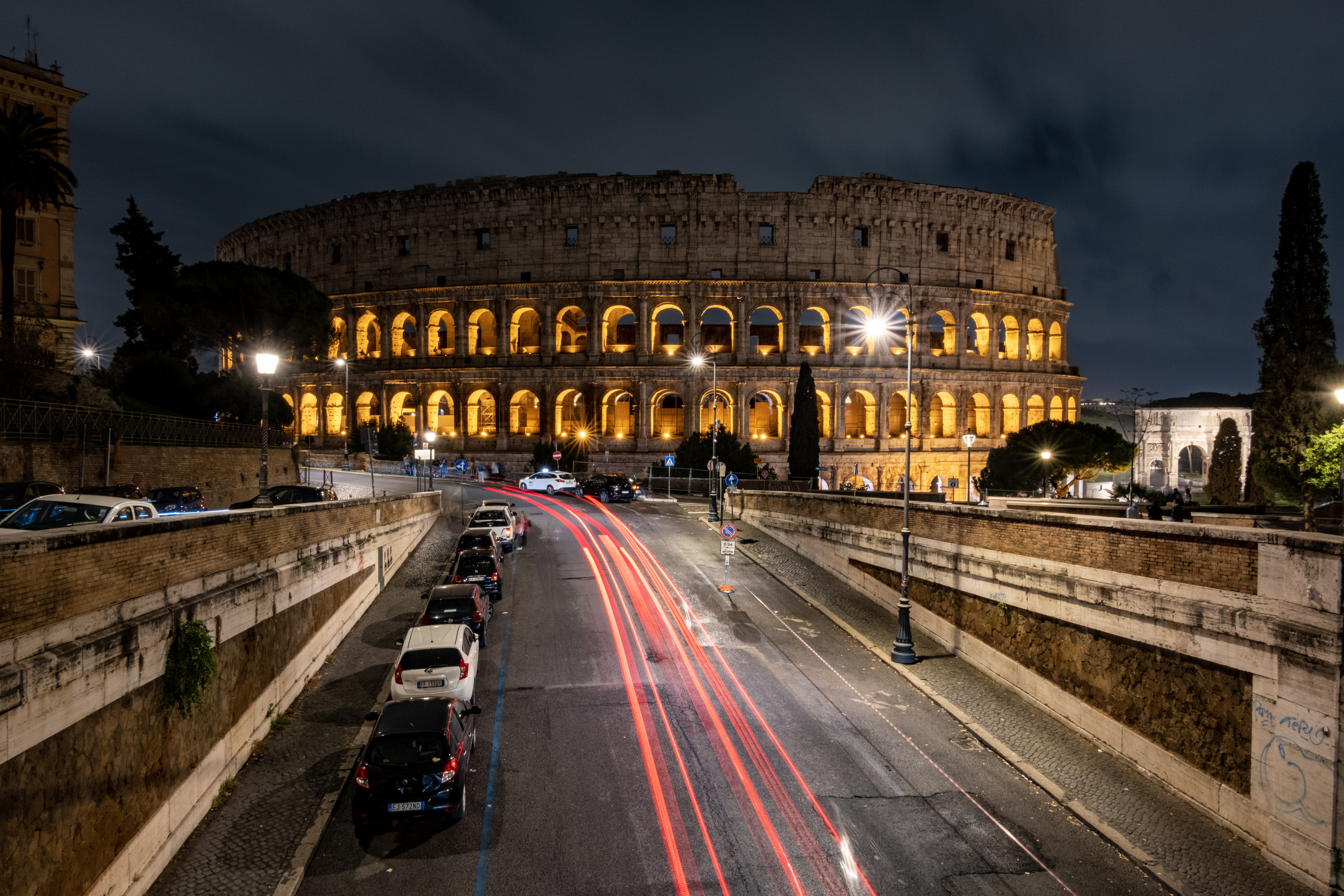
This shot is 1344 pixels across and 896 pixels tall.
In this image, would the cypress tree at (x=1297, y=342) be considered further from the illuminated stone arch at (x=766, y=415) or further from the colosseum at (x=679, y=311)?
the illuminated stone arch at (x=766, y=415)

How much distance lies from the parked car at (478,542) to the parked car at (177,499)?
9856mm

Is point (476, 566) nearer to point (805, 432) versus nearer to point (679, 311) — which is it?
point (805, 432)

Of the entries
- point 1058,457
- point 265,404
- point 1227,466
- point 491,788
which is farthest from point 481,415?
point 1227,466

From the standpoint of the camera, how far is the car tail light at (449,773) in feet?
32.5

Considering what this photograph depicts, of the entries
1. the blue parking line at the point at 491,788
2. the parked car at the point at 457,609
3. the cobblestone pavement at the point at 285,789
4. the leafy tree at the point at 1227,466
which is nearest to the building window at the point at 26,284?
the cobblestone pavement at the point at 285,789

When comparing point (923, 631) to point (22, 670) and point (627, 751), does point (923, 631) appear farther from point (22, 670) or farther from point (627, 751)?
point (22, 670)

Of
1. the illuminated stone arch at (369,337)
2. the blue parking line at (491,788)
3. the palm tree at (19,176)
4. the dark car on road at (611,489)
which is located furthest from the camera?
the illuminated stone arch at (369,337)

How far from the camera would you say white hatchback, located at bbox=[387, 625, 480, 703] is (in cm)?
1302

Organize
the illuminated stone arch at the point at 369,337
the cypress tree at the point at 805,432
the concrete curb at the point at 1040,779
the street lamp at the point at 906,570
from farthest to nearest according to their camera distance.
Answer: the illuminated stone arch at the point at 369,337 → the cypress tree at the point at 805,432 → the street lamp at the point at 906,570 → the concrete curb at the point at 1040,779

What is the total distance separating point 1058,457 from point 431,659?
46992 mm

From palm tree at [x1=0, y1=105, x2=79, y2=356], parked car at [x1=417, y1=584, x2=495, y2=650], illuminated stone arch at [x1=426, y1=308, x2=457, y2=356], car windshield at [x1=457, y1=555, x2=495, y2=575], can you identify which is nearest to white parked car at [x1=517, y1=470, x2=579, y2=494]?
illuminated stone arch at [x1=426, y1=308, x2=457, y2=356]

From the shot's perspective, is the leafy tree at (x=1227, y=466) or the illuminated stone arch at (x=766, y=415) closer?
the leafy tree at (x=1227, y=466)

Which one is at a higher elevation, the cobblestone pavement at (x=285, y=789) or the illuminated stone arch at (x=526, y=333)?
the illuminated stone arch at (x=526, y=333)

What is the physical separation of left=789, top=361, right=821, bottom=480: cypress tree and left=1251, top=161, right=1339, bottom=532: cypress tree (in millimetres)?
24520
